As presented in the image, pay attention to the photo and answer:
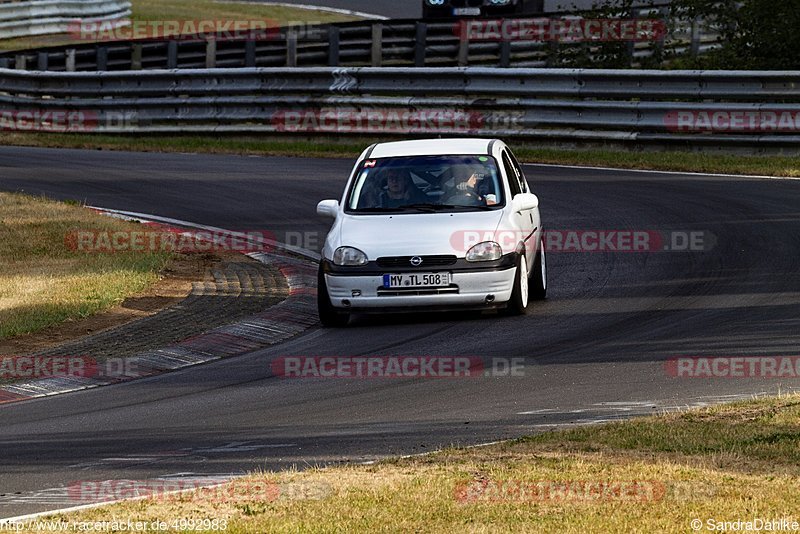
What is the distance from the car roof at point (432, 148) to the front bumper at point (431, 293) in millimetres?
1656

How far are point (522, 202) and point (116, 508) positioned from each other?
6697 millimetres

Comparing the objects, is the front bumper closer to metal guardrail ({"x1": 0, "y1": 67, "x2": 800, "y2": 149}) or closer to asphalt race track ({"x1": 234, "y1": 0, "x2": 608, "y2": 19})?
metal guardrail ({"x1": 0, "y1": 67, "x2": 800, "y2": 149})

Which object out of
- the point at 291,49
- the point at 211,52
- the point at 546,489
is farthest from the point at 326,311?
the point at 211,52

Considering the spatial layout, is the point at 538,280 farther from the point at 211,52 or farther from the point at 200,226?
the point at 211,52

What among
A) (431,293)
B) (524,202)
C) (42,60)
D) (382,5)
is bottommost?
(431,293)

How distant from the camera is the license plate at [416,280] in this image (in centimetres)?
1195

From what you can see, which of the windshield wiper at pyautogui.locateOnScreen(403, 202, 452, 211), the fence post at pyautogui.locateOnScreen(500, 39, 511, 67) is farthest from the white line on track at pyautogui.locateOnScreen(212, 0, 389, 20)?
the windshield wiper at pyautogui.locateOnScreen(403, 202, 452, 211)

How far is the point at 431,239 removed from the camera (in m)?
12.1

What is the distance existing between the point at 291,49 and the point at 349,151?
8.43 m

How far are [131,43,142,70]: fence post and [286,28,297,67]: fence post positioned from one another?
3.30 meters

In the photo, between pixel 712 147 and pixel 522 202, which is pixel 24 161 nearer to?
pixel 712 147

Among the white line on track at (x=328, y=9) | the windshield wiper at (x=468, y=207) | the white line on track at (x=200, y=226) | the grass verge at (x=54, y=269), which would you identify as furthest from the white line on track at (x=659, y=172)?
the white line on track at (x=328, y=9)

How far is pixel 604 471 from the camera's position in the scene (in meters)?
7.09

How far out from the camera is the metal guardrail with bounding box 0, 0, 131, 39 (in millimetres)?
42562
